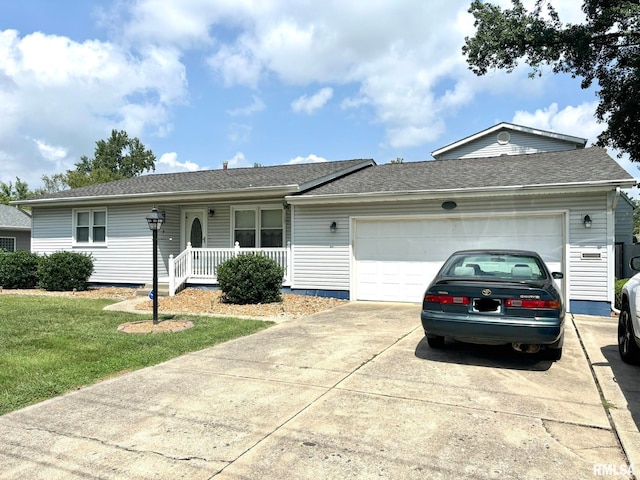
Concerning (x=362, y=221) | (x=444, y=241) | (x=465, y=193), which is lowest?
(x=444, y=241)

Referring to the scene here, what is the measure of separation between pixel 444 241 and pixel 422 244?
546 mm

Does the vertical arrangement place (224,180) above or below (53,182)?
below

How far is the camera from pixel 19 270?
1452cm

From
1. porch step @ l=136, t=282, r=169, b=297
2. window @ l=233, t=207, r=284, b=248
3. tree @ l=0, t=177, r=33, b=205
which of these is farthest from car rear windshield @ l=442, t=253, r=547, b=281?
tree @ l=0, t=177, r=33, b=205

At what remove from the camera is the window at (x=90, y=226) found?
14.9 metres

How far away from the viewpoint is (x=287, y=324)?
8312 mm

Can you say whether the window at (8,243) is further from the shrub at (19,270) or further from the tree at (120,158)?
the tree at (120,158)

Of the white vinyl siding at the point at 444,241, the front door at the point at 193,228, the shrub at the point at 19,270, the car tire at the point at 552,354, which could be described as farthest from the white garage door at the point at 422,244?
the shrub at the point at 19,270

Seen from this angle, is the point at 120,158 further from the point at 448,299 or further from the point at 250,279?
the point at 448,299

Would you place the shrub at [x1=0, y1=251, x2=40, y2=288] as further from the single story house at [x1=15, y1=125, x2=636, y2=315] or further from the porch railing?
the porch railing

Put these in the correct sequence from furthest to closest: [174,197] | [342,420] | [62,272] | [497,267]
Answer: [62,272] < [174,197] < [497,267] < [342,420]

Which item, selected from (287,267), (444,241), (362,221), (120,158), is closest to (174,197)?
(287,267)

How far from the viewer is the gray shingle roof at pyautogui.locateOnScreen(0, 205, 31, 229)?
82.4ft

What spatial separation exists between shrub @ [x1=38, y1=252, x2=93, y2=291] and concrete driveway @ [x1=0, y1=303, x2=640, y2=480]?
32.7ft
